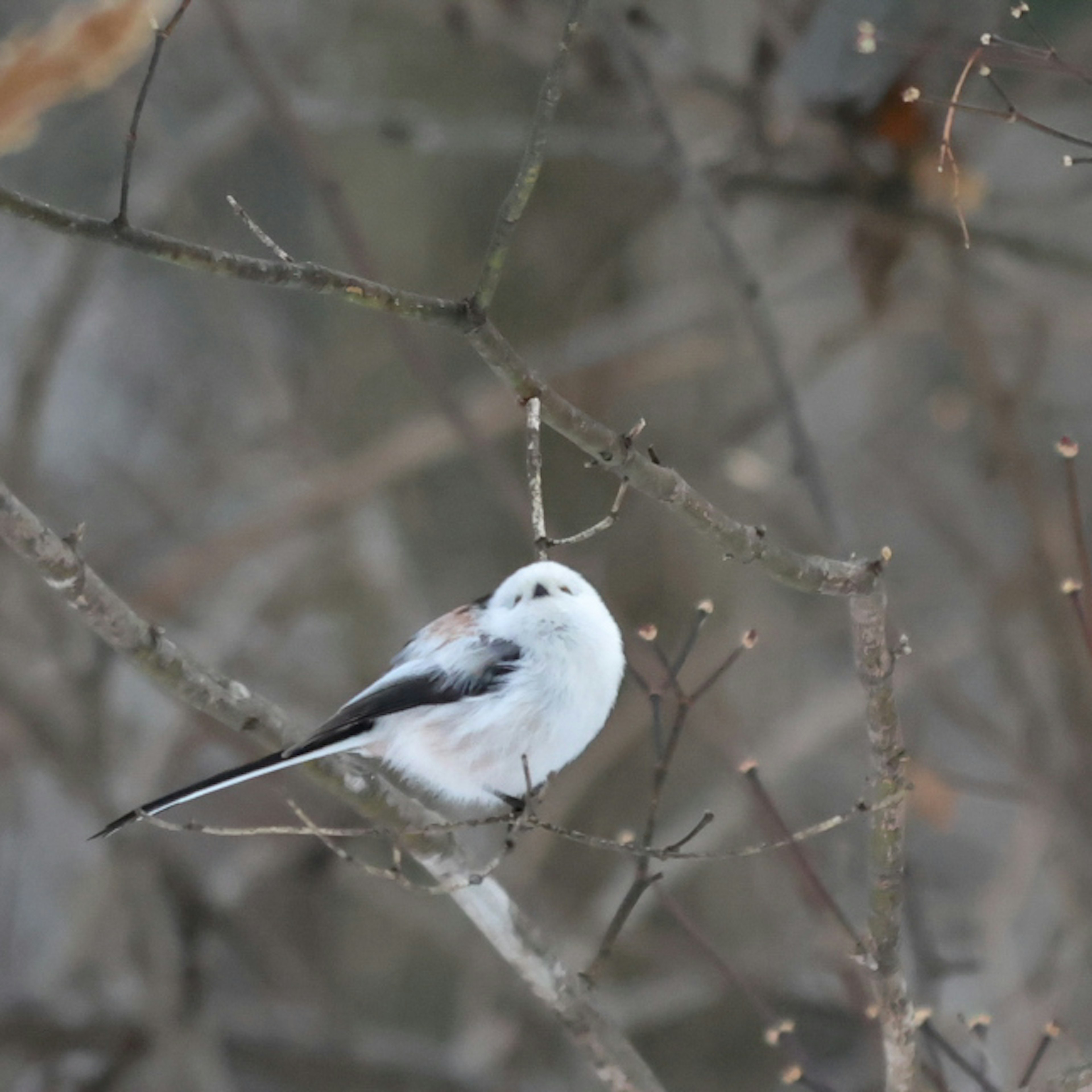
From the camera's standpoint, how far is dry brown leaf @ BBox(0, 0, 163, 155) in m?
1.53

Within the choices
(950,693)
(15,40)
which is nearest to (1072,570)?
(950,693)

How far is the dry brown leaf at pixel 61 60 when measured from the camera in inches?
60.1

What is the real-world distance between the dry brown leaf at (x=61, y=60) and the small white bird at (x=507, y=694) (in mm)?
782

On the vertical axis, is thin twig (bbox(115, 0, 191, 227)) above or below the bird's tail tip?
above

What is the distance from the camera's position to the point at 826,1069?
2912mm

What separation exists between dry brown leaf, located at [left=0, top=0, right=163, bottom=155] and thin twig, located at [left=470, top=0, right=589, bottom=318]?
0.68 meters

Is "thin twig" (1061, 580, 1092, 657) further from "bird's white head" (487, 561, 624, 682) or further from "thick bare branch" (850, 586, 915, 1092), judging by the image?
"bird's white head" (487, 561, 624, 682)

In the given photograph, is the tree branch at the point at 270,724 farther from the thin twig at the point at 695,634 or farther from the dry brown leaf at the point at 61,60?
the dry brown leaf at the point at 61,60

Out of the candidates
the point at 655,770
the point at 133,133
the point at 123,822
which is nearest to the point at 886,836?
the point at 655,770

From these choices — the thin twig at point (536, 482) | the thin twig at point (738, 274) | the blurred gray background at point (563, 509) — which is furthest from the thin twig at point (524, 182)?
the blurred gray background at point (563, 509)

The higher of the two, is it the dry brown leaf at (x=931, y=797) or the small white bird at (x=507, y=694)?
the dry brown leaf at (x=931, y=797)

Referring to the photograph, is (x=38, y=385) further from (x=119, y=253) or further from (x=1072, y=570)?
(x=1072, y=570)

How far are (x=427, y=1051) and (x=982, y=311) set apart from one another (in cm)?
230

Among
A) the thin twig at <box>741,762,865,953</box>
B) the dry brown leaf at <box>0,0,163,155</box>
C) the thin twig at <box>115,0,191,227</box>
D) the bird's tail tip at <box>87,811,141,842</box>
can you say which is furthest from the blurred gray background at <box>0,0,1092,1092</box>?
the thin twig at <box>115,0,191,227</box>
